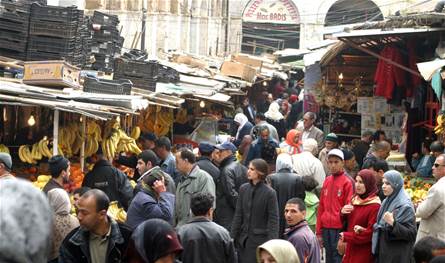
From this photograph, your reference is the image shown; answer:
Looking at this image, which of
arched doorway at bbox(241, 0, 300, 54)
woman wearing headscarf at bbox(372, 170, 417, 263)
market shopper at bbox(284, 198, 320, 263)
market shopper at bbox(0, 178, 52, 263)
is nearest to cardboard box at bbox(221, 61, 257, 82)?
woman wearing headscarf at bbox(372, 170, 417, 263)

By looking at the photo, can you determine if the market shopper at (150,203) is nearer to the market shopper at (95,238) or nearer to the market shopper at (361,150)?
the market shopper at (95,238)

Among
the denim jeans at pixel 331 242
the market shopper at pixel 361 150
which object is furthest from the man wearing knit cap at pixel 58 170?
the market shopper at pixel 361 150

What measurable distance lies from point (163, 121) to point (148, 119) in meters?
0.52

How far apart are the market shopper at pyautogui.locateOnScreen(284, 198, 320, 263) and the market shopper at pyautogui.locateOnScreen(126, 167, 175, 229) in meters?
1.05

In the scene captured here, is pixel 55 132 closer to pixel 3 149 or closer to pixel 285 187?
pixel 3 149

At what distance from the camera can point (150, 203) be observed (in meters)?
8.77

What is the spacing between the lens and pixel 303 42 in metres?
52.7

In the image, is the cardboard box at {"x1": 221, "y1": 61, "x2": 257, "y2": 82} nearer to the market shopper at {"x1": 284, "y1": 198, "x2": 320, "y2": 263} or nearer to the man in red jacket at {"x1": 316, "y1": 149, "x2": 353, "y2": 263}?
the man in red jacket at {"x1": 316, "y1": 149, "x2": 353, "y2": 263}

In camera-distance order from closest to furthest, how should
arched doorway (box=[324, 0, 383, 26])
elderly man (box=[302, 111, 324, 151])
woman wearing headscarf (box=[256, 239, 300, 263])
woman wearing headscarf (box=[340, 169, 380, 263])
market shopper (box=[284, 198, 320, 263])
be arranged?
1. woman wearing headscarf (box=[256, 239, 300, 263])
2. market shopper (box=[284, 198, 320, 263])
3. woman wearing headscarf (box=[340, 169, 380, 263])
4. elderly man (box=[302, 111, 324, 151])
5. arched doorway (box=[324, 0, 383, 26])

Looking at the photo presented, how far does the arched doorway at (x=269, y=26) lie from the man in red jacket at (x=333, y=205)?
41.5m

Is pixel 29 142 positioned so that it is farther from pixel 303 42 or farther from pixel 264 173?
pixel 303 42

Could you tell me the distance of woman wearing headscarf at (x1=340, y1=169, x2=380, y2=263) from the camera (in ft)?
32.5

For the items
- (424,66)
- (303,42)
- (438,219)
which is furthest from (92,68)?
(303,42)

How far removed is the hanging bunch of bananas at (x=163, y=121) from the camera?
18.0 m
